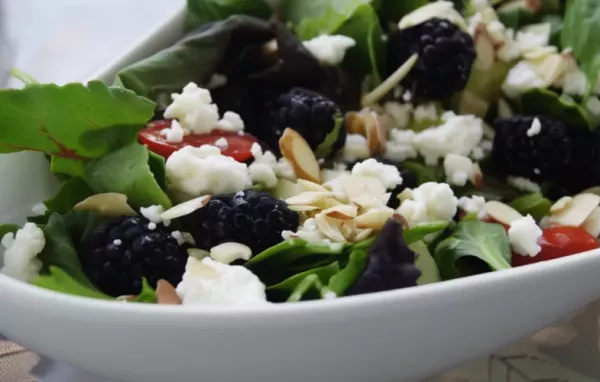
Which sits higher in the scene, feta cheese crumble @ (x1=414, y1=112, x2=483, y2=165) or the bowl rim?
the bowl rim

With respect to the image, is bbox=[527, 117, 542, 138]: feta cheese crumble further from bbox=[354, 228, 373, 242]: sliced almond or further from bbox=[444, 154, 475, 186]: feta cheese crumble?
bbox=[354, 228, 373, 242]: sliced almond

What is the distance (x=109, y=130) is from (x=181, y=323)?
23 centimetres

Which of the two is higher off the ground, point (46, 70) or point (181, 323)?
point (181, 323)

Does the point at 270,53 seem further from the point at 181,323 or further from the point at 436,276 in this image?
the point at 181,323

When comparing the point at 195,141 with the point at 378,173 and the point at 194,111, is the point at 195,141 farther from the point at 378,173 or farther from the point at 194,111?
the point at 378,173

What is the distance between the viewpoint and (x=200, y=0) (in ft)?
2.63

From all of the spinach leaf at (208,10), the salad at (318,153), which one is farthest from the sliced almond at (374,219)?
the spinach leaf at (208,10)

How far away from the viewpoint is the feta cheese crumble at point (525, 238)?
0.61m

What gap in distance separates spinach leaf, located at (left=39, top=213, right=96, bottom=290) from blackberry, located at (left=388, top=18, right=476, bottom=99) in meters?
0.36

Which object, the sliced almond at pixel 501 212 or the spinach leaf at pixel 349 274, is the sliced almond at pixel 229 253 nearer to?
the spinach leaf at pixel 349 274

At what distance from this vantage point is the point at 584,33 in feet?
2.60

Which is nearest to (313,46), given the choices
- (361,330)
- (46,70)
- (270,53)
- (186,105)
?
A: (270,53)

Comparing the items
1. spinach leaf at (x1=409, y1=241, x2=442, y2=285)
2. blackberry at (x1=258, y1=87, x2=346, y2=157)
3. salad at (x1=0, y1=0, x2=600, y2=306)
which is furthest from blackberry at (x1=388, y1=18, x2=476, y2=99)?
spinach leaf at (x1=409, y1=241, x2=442, y2=285)

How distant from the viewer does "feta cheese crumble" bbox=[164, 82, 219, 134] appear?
0.66 m
